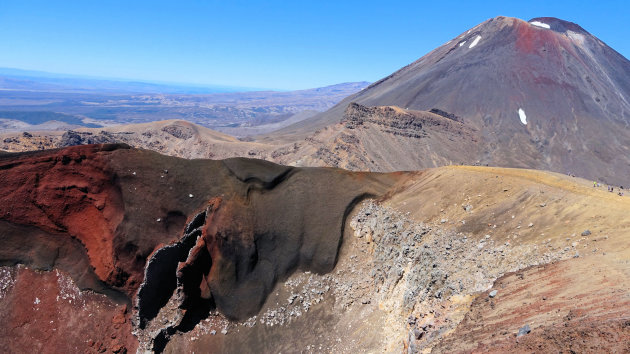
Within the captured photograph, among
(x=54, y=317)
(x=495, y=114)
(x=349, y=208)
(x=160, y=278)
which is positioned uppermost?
(x=495, y=114)

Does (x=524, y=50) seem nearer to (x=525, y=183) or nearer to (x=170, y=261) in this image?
(x=525, y=183)

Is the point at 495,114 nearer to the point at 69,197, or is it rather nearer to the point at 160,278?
the point at 160,278

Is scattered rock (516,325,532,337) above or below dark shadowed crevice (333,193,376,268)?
above

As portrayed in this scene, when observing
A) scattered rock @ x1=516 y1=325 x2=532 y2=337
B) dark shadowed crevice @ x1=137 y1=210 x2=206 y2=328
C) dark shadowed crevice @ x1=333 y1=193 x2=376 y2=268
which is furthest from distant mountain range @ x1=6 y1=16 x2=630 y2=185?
scattered rock @ x1=516 y1=325 x2=532 y2=337

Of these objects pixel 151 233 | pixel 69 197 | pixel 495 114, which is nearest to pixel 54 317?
pixel 151 233

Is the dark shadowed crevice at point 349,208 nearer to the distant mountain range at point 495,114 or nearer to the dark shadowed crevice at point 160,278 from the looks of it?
the dark shadowed crevice at point 160,278

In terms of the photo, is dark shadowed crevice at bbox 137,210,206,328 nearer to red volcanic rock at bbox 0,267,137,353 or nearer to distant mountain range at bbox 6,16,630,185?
red volcanic rock at bbox 0,267,137,353

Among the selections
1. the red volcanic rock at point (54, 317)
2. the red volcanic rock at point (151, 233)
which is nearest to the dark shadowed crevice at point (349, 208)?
the red volcanic rock at point (151, 233)

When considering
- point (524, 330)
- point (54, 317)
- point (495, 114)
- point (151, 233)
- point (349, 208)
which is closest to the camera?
point (524, 330)
